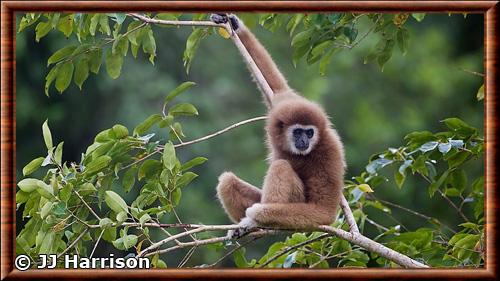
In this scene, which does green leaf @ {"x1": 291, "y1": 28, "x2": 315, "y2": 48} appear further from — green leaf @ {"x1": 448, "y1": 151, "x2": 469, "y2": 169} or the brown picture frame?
green leaf @ {"x1": 448, "y1": 151, "x2": 469, "y2": 169}

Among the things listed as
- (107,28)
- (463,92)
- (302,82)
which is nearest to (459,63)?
(463,92)

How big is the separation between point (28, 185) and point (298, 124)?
1.76 m

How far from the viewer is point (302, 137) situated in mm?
4863

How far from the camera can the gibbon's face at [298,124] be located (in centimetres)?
486

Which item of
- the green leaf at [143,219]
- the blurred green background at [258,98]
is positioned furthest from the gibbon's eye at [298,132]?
the blurred green background at [258,98]

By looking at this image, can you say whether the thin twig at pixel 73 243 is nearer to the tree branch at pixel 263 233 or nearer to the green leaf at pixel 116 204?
the green leaf at pixel 116 204

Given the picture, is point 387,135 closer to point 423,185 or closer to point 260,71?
point 423,185

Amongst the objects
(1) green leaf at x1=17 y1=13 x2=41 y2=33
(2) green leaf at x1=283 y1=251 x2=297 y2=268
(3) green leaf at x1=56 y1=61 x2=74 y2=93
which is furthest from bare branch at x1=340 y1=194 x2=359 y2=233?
(1) green leaf at x1=17 y1=13 x2=41 y2=33

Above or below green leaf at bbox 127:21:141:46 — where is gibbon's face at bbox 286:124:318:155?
below

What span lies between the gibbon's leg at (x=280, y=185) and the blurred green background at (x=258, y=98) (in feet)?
18.3

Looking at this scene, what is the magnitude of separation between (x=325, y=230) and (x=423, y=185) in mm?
7486

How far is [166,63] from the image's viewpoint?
480 inches

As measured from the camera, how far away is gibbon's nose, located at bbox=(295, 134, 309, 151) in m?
4.86

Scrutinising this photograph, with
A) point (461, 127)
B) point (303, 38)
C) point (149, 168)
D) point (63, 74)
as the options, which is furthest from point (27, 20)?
point (461, 127)
